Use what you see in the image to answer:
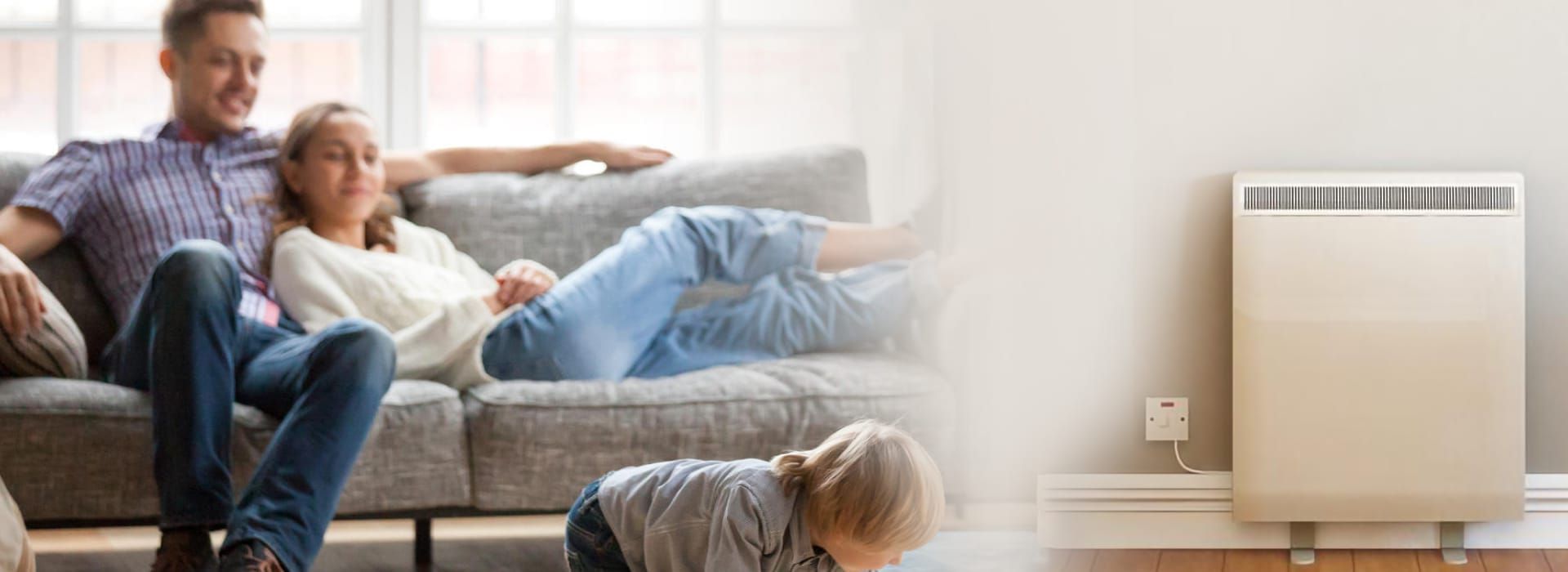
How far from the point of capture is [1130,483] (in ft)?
5.74

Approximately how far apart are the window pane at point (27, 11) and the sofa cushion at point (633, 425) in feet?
3.06

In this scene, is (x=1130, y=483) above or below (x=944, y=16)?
below

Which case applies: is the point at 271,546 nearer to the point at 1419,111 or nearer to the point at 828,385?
the point at 828,385

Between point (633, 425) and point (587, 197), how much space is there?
419 millimetres

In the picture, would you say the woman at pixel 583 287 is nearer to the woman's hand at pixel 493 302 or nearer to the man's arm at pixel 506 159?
the woman's hand at pixel 493 302

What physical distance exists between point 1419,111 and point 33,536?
5.55 ft

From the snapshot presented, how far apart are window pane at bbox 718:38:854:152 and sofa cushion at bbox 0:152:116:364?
757 millimetres

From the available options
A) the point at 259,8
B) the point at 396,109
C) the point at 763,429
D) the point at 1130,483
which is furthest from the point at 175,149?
the point at 1130,483

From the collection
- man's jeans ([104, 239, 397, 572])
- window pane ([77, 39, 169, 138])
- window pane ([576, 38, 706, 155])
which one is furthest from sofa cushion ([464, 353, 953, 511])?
window pane ([77, 39, 169, 138])

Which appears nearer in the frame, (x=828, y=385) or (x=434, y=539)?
(x=828, y=385)

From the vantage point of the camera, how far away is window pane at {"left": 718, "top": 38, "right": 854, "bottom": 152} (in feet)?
4.42

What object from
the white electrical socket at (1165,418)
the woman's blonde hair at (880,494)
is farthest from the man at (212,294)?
the white electrical socket at (1165,418)

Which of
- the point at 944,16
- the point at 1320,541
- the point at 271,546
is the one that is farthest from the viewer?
the point at 1320,541

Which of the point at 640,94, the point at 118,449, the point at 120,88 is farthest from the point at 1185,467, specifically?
the point at 120,88
